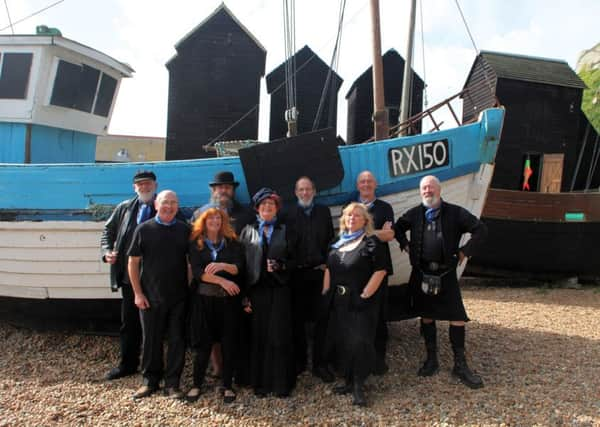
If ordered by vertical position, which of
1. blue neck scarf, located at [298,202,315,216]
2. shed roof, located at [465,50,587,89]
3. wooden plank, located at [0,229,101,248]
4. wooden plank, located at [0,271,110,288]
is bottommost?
wooden plank, located at [0,271,110,288]

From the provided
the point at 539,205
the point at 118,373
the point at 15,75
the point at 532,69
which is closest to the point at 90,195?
the point at 118,373

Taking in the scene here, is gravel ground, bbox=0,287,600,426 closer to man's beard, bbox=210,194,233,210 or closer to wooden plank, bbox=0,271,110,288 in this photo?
wooden plank, bbox=0,271,110,288

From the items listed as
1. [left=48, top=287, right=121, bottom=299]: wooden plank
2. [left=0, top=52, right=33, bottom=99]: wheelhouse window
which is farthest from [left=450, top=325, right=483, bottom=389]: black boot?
[left=0, top=52, right=33, bottom=99]: wheelhouse window

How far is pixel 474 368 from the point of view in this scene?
13.3 feet

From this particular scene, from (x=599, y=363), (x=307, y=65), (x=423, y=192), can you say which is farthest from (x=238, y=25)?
(x=599, y=363)

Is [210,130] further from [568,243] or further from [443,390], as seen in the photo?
[443,390]

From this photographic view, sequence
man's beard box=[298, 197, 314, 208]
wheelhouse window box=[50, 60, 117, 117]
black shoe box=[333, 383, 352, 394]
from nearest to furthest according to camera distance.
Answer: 1. black shoe box=[333, 383, 352, 394]
2. man's beard box=[298, 197, 314, 208]
3. wheelhouse window box=[50, 60, 117, 117]

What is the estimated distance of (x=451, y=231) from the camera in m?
3.57

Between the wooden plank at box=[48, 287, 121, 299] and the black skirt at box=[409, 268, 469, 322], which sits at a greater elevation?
the black skirt at box=[409, 268, 469, 322]

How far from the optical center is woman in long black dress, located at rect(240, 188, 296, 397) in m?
3.34

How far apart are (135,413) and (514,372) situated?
3.15 meters

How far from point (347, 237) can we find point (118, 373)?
228cm

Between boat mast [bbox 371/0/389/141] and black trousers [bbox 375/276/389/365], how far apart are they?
2385 mm

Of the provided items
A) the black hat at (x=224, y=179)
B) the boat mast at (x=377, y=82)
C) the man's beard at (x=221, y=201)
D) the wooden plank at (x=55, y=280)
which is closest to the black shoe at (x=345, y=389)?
the man's beard at (x=221, y=201)
